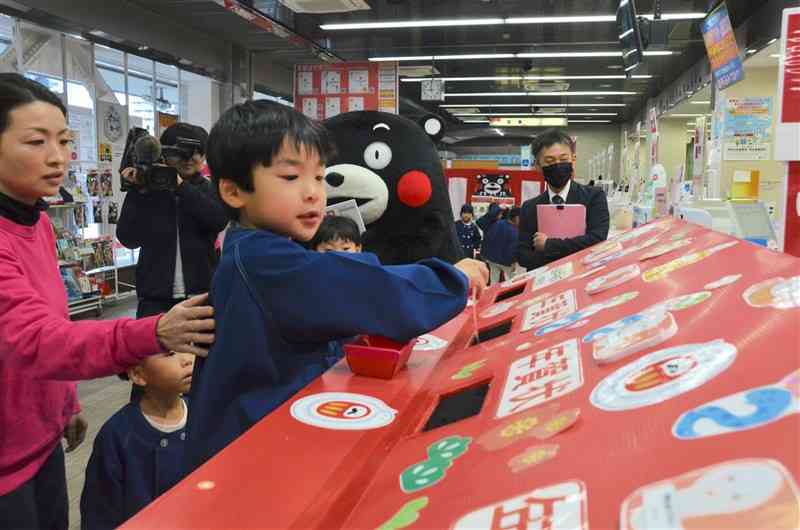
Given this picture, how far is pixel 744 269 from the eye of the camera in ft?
2.61

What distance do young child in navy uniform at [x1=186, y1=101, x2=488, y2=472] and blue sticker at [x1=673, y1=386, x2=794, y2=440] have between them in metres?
0.54

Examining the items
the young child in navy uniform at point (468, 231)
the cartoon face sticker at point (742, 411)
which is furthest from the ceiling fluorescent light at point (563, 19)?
the cartoon face sticker at point (742, 411)

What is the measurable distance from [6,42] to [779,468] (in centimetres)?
791

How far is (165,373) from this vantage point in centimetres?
179

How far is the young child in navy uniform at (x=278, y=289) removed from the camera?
0.99 metres

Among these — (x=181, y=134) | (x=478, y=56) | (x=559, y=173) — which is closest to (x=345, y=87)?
(x=478, y=56)

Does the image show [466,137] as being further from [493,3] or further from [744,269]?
[744,269]

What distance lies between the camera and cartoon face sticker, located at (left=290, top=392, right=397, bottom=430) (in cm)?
85

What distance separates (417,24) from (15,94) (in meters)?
8.41

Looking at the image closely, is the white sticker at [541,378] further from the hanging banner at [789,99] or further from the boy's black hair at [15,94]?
the hanging banner at [789,99]

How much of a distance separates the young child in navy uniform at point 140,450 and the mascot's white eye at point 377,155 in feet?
3.85

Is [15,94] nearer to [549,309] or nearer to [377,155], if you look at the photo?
[549,309]

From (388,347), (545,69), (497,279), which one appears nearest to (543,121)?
(545,69)

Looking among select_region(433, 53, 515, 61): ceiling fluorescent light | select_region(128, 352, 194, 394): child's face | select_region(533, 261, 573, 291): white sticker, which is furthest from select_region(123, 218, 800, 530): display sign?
select_region(433, 53, 515, 61): ceiling fluorescent light
